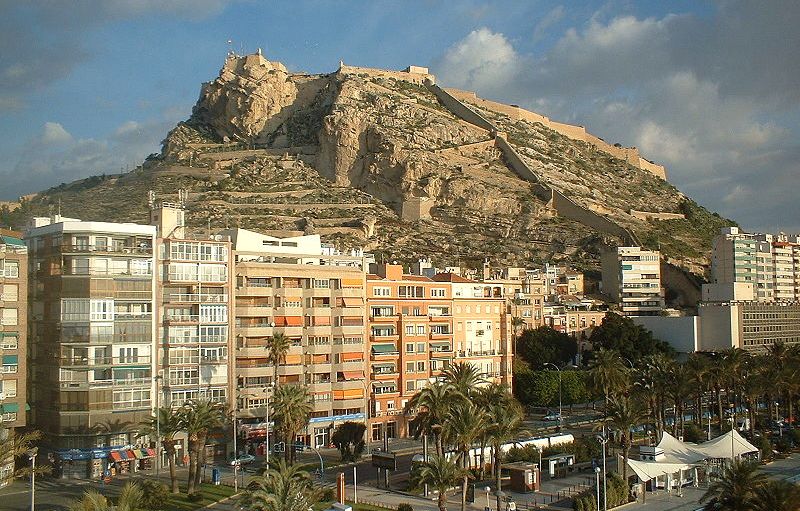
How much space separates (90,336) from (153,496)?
15152 mm

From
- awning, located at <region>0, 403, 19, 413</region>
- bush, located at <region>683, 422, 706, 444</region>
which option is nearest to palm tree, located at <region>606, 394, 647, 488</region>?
bush, located at <region>683, 422, 706, 444</region>

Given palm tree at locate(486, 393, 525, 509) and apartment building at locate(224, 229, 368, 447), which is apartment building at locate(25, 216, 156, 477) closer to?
apartment building at locate(224, 229, 368, 447)

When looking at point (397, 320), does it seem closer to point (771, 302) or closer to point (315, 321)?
point (315, 321)

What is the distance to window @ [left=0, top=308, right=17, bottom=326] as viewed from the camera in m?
59.3

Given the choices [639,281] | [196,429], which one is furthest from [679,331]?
[196,429]

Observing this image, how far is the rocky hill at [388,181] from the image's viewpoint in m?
142

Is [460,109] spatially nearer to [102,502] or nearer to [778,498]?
[778,498]

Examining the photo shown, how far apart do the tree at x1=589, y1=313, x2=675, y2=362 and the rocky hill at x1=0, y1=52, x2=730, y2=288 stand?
93.9ft

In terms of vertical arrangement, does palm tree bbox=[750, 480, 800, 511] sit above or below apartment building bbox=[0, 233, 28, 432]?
below

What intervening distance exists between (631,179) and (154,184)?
321 ft

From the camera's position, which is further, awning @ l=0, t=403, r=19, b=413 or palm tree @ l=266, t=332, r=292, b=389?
palm tree @ l=266, t=332, r=292, b=389

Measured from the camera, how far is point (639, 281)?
12569 centimetres

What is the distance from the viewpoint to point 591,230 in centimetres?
14875

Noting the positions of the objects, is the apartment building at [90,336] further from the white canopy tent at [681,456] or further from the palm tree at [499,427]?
the white canopy tent at [681,456]
